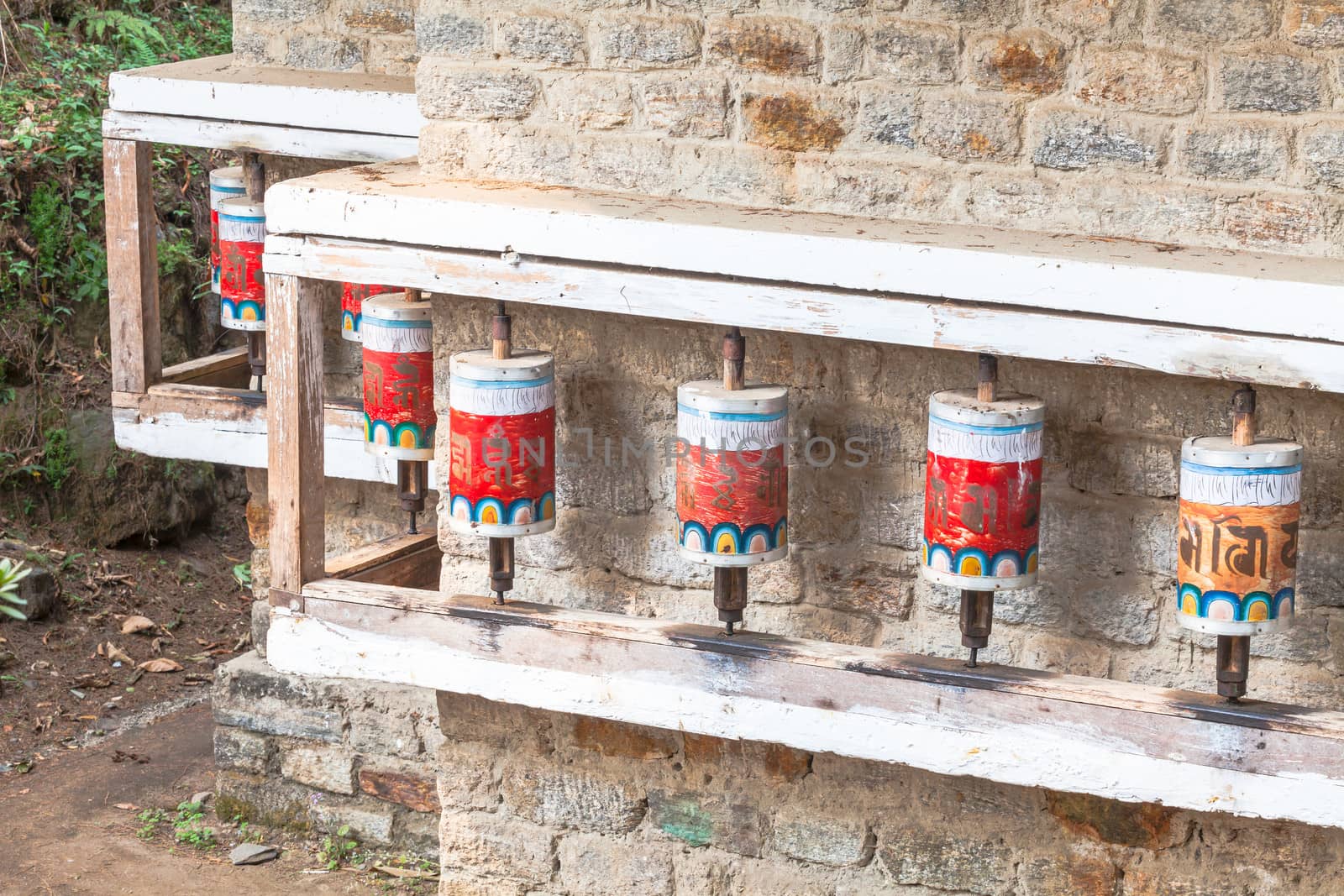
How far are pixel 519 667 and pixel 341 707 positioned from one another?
1925 millimetres

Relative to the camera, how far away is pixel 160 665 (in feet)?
21.5

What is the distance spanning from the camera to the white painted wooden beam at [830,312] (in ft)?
9.03

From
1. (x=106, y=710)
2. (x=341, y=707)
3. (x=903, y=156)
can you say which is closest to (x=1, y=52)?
(x=106, y=710)

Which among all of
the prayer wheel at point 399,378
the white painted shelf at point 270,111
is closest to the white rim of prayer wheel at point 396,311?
the prayer wheel at point 399,378

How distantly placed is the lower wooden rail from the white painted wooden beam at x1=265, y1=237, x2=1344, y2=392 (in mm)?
580

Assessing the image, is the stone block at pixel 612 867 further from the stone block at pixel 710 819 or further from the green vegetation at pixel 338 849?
the green vegetation at pixel 338 849

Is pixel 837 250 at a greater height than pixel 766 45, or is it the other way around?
pixel 766 45

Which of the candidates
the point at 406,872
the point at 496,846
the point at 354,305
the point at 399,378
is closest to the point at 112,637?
the point at 406,872

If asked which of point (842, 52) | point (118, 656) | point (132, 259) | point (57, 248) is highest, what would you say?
point (842, 52)

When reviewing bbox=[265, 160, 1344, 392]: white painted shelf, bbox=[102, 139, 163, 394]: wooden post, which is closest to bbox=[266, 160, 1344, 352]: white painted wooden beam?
bbox=[265, 160, 1344, 392]: white painted shelf

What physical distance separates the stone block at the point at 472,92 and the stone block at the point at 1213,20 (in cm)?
119

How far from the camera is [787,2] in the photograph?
3.20m

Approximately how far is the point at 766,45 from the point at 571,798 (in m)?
1.60

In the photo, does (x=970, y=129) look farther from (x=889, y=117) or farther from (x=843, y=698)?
(x=843, y=698)
